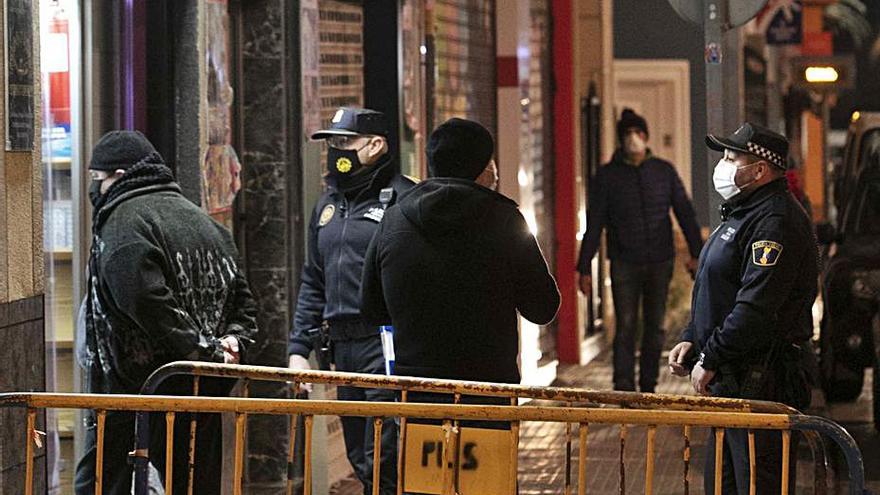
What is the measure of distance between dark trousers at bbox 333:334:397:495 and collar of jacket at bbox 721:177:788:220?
1.56 meters

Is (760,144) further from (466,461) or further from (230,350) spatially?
(466,461)

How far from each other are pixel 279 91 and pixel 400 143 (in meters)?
1.85

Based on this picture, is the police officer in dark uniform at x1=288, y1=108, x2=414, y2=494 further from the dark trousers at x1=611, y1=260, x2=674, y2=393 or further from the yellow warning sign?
the dark trousers at x1=611, y1=260, x2=674, y2=393

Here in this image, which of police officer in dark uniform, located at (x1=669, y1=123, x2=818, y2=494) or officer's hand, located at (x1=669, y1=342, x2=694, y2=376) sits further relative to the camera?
officer's hand, located at (x1=669, y1=342, x2=694, y2=376)

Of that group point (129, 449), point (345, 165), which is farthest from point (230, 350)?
point (345, 165)

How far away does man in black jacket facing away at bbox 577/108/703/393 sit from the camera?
1459cm

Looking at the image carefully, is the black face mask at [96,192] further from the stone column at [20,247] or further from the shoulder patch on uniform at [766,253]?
the shoulder patch on uniform at [766,253]

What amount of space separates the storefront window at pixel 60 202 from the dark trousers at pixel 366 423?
1224mm

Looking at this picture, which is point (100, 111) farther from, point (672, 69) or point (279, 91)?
point (672, 69)

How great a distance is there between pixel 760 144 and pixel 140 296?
102 inches

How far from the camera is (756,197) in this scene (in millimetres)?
8188

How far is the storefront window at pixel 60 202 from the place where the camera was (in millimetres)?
8664

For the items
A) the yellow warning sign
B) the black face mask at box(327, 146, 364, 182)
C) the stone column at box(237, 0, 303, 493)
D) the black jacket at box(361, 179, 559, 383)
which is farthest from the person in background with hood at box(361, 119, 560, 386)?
the stone column at box(237, 0, 303, 493)

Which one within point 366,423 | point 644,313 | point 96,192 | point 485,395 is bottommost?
point 644,313
